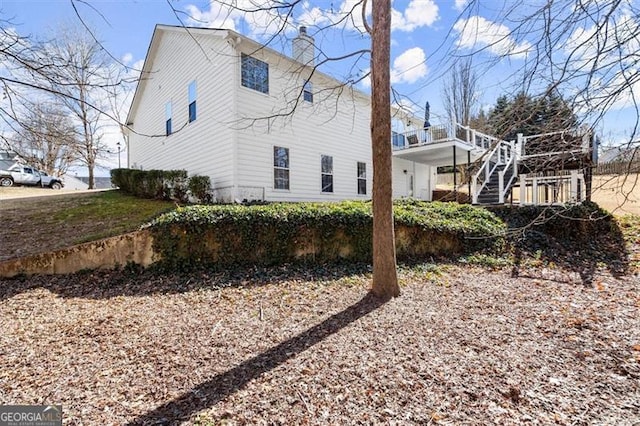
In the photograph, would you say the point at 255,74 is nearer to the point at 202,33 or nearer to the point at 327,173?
the point at 202,33

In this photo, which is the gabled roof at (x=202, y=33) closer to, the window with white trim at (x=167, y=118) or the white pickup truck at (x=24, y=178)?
the window with white trim at (x=167, y=118)

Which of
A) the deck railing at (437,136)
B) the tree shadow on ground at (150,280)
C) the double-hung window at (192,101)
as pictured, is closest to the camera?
the tree shadow on ground at (150,280)

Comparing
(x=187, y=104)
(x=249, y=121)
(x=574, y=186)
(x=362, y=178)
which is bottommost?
(x=574, y=186)

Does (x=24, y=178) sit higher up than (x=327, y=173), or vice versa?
(x=24, y=178)

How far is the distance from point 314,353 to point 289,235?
3.40 metres

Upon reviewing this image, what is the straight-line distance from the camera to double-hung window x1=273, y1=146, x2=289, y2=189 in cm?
1070

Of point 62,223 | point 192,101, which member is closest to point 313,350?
point 62,223

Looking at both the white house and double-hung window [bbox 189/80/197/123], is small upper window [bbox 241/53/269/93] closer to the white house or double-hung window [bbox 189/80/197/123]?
the white house

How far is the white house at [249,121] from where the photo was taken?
31.5 feet

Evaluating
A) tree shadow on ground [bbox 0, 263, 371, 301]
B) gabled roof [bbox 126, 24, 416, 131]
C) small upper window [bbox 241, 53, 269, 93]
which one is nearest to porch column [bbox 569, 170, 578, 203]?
gabled roof [bbox 126, 24, 416, 131]

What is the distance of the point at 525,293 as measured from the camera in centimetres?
527

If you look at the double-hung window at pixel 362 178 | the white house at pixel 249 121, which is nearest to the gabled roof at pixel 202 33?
the white house at pixel 249 121

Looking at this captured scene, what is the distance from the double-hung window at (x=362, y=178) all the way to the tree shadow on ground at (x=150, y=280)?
8.07 metres

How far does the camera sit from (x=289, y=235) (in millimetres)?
6410
